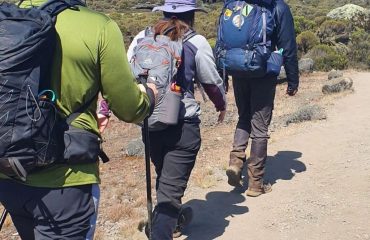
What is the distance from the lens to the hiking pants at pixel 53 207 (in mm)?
2398

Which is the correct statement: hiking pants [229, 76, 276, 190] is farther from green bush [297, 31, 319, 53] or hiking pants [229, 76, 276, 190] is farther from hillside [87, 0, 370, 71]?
green bush [297, 31, 319, 53]

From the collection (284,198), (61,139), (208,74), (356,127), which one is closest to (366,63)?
(356,127)

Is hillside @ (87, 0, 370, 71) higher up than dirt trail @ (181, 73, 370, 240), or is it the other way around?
dirt trail @ (181, 73, 370, 240)

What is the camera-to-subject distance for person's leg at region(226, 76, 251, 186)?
5.49 m

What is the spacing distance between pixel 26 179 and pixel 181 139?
1.74 meters

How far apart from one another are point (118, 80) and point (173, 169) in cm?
167

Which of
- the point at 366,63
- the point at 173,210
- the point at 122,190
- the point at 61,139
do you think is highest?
the point at 61,139

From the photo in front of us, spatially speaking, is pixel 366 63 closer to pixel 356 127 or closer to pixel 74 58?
pixel 356 127

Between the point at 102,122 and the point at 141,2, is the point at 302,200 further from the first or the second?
the point at 141,2

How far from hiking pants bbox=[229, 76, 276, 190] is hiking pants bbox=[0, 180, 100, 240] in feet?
10.1

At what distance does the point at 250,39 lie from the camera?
5059mm

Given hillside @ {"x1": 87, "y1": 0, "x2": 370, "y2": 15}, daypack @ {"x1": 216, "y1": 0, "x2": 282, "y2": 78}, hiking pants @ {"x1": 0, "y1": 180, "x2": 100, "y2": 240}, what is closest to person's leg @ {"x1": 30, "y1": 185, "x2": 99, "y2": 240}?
hiking pants @ {"x1": 0, "y1": 180, "x2": 100, "y2": 240}

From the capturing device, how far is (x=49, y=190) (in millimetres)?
2400

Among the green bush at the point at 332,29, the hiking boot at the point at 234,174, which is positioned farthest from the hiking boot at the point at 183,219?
the green bush at the point at 332,29
